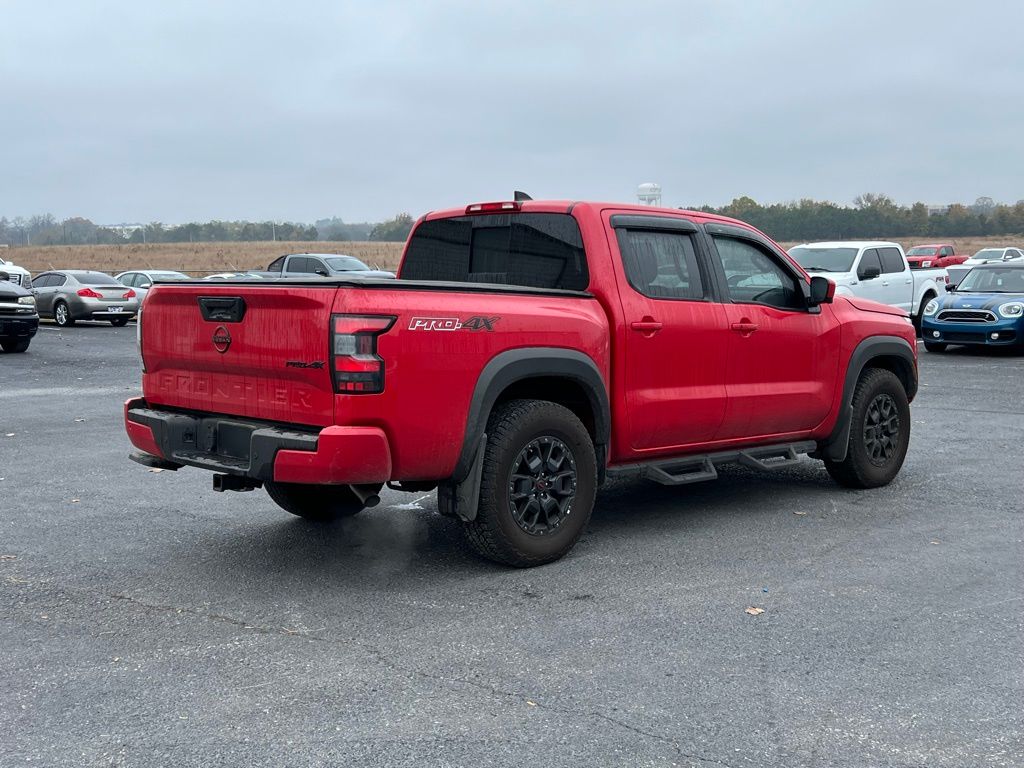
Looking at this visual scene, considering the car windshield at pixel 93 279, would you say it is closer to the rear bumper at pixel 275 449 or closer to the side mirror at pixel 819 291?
the rear bumper at pixel 275 449

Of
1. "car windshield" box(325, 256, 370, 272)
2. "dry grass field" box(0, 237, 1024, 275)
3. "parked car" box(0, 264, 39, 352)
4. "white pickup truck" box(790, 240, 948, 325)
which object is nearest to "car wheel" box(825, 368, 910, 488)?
"white pickup truck" box(790, 240, 948, 325)

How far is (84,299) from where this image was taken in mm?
28641

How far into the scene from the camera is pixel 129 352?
68.9 feet

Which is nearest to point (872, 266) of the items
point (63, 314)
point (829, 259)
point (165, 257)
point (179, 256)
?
point (829, 259)

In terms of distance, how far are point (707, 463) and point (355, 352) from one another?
2.65 meters

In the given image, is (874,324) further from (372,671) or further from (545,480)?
(372,671)

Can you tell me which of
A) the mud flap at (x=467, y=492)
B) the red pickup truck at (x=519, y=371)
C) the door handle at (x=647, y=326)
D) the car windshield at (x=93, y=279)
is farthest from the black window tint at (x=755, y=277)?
the car windshield at (x=93, y=279)

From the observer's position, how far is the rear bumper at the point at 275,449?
5113mm

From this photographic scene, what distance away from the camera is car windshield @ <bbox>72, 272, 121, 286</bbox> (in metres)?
29.1

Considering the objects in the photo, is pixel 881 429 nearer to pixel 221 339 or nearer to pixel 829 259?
pixel 221 339

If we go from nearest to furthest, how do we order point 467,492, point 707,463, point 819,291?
point 467,492
point 707,463
point 819,291

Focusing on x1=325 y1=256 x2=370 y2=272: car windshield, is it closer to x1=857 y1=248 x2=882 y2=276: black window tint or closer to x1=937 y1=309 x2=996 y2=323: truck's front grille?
x1=857 y1=248 x2=882 y2=276: black window tint

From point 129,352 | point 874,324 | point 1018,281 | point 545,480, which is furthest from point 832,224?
point 545,480

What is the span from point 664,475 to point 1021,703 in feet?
8.94
